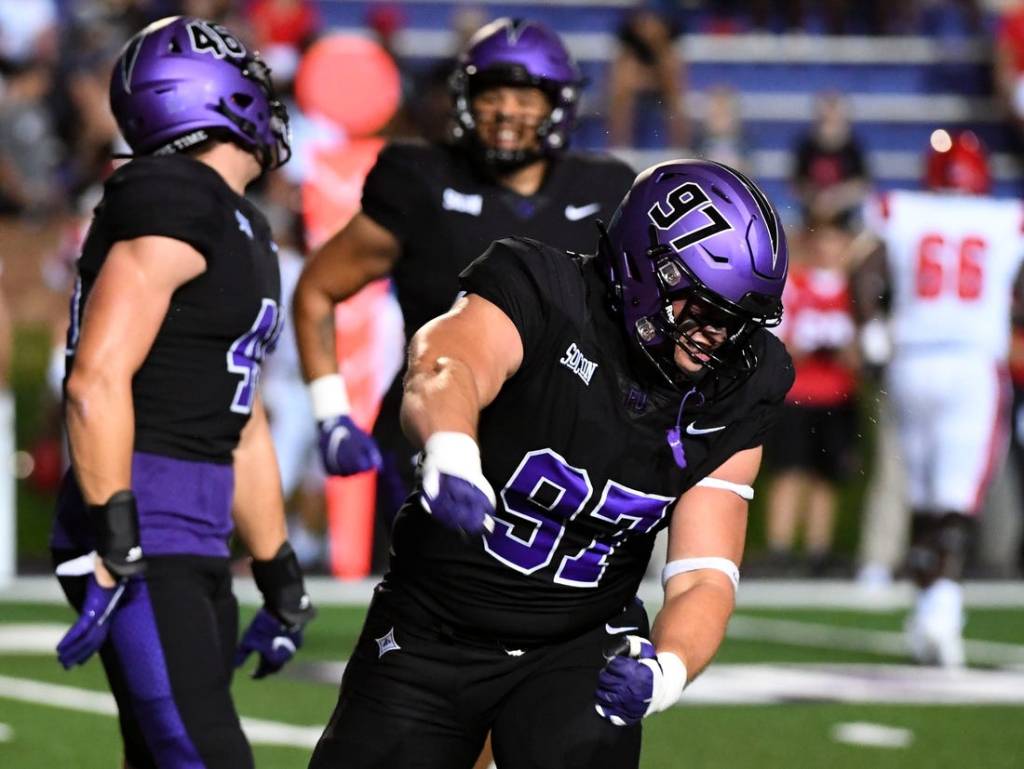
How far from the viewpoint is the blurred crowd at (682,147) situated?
11422mm

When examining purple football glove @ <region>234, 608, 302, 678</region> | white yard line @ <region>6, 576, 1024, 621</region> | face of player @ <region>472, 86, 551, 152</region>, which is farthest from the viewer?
white yard line @ <region>6, 576, 1024, 621</region>

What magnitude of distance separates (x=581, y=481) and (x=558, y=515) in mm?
80

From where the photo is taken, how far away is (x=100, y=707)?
696cm

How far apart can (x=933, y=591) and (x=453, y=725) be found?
16.1ft

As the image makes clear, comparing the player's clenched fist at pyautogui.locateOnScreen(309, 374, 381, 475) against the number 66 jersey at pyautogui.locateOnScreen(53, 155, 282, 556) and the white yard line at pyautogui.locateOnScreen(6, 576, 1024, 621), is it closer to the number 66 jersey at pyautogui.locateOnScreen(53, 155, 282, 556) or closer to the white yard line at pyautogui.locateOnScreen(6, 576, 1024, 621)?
the number 66 jersey at pyautogui.locateOnScreen(53, 155, 282, 556)

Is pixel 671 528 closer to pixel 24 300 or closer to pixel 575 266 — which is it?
pixel 575 266

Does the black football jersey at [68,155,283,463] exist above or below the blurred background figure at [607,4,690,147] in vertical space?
below

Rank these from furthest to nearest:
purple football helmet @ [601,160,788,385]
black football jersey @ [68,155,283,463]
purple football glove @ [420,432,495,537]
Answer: black football jersey @ [68,155,283,463] < purple football helmet @ [601,160,788,385] < purple football glove @ [420,432,495,537]

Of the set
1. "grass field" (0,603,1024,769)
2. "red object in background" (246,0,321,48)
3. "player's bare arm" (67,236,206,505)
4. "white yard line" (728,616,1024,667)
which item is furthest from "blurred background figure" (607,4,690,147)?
"player's bare arm" (67,236,206,505)

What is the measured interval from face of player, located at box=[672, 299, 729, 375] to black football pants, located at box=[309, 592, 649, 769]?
1.93 feet

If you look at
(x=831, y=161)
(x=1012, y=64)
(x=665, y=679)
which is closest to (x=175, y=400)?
(x=665, y=679)

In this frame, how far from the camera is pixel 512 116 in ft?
16.6

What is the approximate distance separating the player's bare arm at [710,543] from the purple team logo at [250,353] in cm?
94

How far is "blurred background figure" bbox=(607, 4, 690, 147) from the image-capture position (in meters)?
15.0
